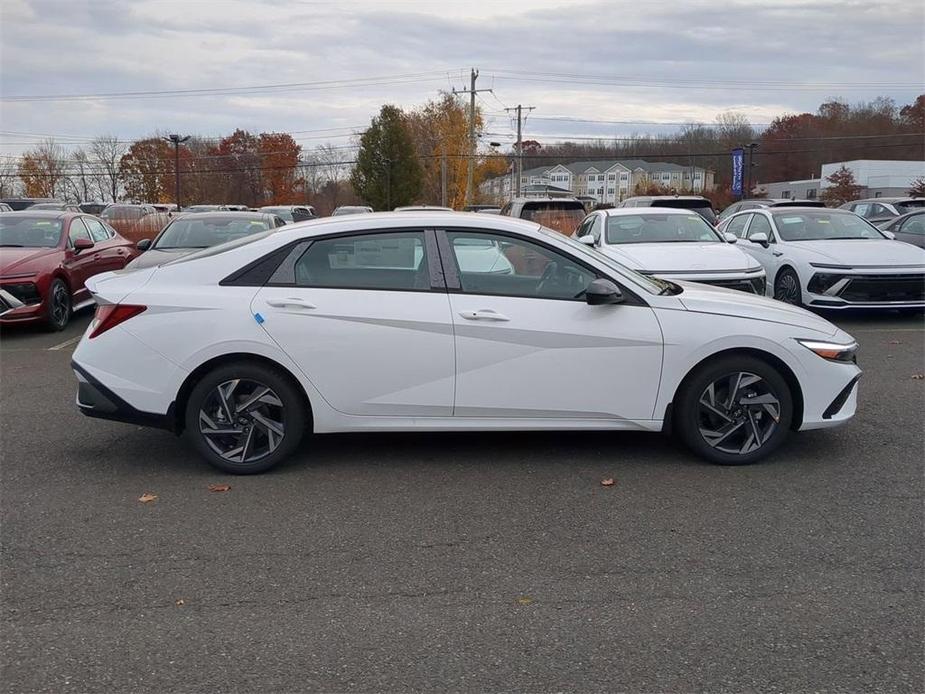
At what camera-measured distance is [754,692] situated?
275 cm

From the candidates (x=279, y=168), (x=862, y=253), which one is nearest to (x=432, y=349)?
(x=862, y=253)

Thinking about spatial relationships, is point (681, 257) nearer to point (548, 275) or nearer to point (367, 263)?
point (548, 275)

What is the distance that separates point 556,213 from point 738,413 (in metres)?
12.5

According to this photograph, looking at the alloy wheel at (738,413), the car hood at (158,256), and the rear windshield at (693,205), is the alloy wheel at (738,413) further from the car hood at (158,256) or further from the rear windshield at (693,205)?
the rear windshield at (693,205)

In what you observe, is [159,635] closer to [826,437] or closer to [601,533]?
[601,533]

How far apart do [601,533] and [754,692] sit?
4.36ft

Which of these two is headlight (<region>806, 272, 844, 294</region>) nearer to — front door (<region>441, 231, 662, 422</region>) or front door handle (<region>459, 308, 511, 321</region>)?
front door (<region>441, 231, 662, 422</region>)

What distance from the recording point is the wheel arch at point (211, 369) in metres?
4.73

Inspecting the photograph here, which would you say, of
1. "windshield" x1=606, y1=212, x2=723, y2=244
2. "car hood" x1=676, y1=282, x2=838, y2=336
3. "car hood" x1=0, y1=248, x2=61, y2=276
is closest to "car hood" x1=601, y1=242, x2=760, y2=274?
"windshield" x1=606, y1=212, x2=723, y2=244

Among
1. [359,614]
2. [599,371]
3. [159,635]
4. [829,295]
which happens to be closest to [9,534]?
[159,635]

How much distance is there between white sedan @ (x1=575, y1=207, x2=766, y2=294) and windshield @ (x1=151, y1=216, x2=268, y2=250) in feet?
15.3

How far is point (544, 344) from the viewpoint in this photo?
477 centimetres

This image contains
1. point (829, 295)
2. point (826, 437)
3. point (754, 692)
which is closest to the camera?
point (754, 692)

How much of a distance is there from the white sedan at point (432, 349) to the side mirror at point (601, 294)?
14 millimetres
